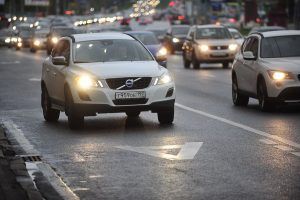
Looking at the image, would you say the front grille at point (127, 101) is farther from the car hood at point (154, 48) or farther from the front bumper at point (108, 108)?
the car hood at point (154, 48)

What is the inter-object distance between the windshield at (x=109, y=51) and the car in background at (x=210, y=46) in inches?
907

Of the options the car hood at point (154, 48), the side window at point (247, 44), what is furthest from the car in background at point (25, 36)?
the side window at point (247, 44)

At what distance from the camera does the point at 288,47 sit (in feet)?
68.5

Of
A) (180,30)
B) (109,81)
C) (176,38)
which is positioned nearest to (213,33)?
(176,38)

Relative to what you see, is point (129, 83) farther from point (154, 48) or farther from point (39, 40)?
point (39, 40)

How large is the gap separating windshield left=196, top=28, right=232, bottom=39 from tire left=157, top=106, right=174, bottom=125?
24977 mm

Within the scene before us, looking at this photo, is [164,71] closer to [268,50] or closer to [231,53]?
[268,50]

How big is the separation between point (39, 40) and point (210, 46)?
31.1 m

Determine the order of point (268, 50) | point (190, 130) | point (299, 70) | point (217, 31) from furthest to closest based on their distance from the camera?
point (217, 31) < point (268, 50) < point (299, 70) < point (190, 130)

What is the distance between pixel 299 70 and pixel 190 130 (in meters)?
3.81

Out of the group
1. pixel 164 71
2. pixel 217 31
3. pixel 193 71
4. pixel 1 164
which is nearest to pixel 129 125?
pixel 164 71

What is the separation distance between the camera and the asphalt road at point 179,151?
1034 cm

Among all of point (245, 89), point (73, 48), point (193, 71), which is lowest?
point (193, 71)

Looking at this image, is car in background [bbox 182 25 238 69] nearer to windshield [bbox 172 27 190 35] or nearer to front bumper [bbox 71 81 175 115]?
windshield [bbox 172 27 190 35]
